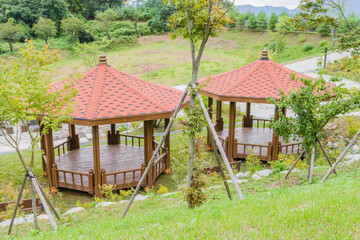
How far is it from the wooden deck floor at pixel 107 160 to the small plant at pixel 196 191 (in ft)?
16.2

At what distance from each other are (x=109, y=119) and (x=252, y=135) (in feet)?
27.9

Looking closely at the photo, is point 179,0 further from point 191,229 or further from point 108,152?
point 108,152

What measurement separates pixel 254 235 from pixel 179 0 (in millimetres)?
4756

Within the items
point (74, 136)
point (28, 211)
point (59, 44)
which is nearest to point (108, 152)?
point (74, 136)

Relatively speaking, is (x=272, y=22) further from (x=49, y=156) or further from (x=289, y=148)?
(x=49, y=156)

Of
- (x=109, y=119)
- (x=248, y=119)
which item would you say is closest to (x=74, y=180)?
(x=109, y=119)

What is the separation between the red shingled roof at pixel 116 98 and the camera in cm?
1030

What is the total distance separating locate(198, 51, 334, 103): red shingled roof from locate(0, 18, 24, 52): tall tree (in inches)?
1790

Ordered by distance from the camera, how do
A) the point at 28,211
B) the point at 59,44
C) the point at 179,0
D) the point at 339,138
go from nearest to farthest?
the point at 179,0
the point at 28,211
the point at 339,138
the point at 59,44

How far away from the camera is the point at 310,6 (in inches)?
→ 396

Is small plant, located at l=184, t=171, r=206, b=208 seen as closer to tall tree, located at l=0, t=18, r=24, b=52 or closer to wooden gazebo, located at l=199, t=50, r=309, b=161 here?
wooden gazebo, located at l=199, t=50, r=309, b=161

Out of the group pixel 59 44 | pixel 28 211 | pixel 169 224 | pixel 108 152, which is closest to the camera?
pixel 169 224

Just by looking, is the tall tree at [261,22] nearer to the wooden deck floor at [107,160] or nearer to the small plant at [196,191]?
the wooden deck floor at [107,160]

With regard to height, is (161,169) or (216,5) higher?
(216,5)
